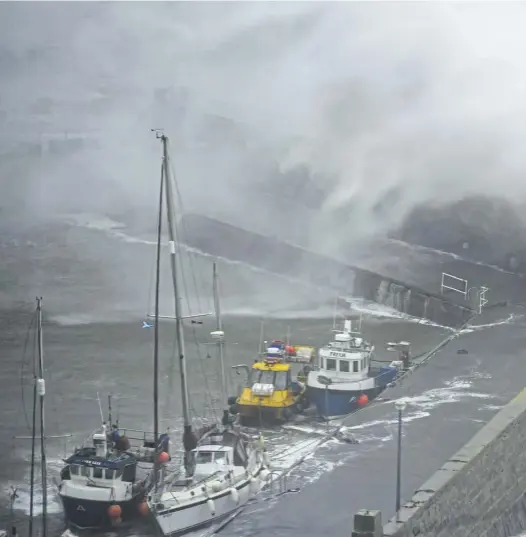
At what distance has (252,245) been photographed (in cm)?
1319

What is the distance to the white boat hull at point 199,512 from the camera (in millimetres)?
6422

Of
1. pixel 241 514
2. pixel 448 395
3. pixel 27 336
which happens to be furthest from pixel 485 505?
pixel 27 336

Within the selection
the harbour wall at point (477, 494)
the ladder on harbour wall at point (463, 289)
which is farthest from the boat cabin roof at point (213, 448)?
the ladder on harbour wall at point (463, 289)

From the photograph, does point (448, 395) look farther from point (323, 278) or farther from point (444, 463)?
point (323, 278)

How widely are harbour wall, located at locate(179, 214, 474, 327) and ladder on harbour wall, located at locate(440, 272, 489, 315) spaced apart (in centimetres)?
22

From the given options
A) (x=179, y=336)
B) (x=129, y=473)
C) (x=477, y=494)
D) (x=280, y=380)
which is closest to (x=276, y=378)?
(x=280, y=380)

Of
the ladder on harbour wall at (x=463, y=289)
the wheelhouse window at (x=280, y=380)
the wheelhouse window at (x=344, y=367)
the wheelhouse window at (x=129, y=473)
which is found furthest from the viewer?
the ladder on harbour wall at (x=463, y=289)

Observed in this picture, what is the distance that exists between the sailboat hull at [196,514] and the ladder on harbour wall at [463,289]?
15.0ft

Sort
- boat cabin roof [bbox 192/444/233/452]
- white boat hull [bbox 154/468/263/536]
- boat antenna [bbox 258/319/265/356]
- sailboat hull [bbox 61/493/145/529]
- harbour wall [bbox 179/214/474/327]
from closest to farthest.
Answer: white boat hull [bbox 154/468/263/536], sailboat hull [bbox 61/493/145/529], boat cabin roof [bbox 192/444/233/452], boat antenna [bbox 258/319/265/356], harbour wall [bbox 179/214/474/327]

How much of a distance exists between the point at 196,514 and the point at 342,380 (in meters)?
2.33

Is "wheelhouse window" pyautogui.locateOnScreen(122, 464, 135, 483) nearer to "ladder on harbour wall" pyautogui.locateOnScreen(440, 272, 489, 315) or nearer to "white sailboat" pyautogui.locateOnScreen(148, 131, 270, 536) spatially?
"white sailboat" pyautogui.locateOnScreen(148, 131, 270, 536)

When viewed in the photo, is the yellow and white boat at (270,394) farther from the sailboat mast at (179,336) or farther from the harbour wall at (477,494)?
the harbour wall at (477,494)

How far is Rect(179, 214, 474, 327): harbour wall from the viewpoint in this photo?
38.0 feet

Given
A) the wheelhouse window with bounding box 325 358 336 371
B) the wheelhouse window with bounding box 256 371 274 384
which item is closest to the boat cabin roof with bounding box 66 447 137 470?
the wheelhouse window with bounding box 256 371 274 384
